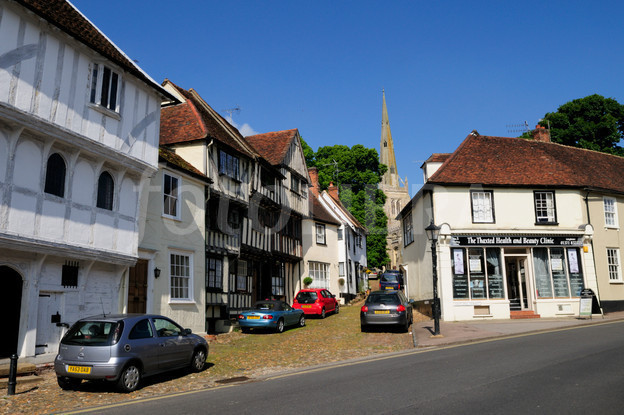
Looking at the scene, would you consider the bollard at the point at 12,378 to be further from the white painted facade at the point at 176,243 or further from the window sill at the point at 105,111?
the window sill at the point at 105,111

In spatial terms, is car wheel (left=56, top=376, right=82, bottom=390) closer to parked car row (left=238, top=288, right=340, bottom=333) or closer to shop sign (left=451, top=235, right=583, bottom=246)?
parked car row (left=238, top=288, right=340, bottom=333)

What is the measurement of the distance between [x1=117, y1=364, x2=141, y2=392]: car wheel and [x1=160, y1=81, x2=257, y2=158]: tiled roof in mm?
12417

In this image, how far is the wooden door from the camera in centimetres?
1625

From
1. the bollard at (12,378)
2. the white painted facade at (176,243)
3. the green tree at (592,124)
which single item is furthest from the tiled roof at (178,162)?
the green tree at (592,124)

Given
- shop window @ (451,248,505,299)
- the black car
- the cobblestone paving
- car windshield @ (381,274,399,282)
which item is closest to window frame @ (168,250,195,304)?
the cobblestone paving

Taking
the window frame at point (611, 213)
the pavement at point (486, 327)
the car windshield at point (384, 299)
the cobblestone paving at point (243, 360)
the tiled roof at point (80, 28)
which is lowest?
the cobblestone paving at point (243, 360)

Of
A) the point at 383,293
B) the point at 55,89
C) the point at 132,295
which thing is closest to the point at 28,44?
the point at 55,89

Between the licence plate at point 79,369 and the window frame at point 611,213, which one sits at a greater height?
the window frame at point 611,213

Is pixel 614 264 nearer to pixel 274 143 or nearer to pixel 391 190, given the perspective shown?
pixel 274 143

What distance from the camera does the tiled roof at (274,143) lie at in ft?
96.8

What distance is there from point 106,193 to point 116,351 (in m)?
6.82

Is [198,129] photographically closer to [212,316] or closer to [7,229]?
[212,316]

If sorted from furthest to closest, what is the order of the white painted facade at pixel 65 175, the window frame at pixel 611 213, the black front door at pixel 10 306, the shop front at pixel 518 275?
the window frame at pixel 611 213 < the shop front at pixel 518 275 < the black front door at pixel 10 306 < the white painted facade at pixel 65 175

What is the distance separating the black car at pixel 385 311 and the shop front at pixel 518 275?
179 inches
